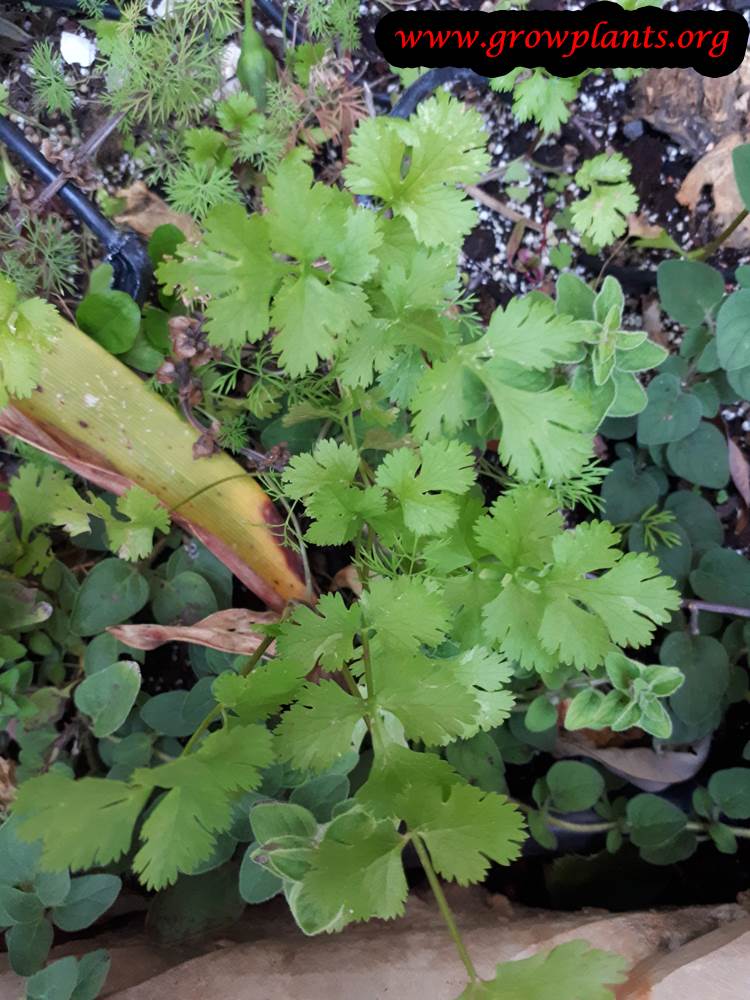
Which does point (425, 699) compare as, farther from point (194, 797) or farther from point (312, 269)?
point (312, 269)

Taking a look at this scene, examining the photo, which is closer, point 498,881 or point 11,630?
point 11,630

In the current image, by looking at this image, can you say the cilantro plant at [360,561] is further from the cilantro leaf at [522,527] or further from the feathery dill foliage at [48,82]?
the feathery dill foliage at [48,82]

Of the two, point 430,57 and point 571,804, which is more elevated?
point 430,57

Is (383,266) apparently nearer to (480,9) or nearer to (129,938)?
(480,9)

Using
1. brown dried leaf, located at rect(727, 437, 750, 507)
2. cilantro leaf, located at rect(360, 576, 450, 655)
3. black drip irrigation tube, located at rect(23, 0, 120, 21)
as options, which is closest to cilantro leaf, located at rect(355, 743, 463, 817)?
cilantro leaf, located at rect(360, 576, 450, 655)

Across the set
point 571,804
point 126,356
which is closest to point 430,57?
point 126,356

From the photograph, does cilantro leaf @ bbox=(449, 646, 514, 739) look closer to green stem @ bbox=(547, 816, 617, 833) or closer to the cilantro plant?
the cilantro plant

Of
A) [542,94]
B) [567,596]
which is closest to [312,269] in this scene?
[567,596]
